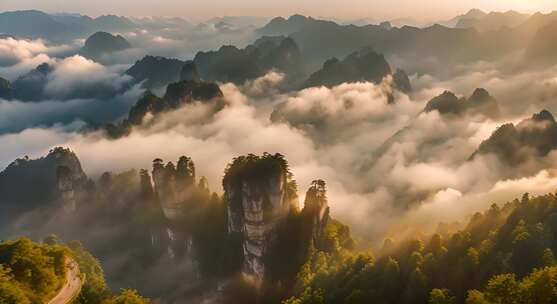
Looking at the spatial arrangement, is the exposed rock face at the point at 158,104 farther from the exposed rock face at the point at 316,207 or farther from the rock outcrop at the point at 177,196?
the exposed rock face at the point at 316,207

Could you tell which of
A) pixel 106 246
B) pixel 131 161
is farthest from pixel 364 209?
pixel 131 161

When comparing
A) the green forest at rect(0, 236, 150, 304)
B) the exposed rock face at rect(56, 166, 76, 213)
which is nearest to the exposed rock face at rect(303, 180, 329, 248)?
the green forest at rect(0, 236, 150, 304)

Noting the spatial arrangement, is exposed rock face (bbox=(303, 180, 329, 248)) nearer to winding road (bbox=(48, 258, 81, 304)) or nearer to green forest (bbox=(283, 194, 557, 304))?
green forest (bbox=(283, 194, 557, 304))

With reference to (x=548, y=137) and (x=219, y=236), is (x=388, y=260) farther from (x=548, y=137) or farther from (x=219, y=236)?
(x=548, y=137)

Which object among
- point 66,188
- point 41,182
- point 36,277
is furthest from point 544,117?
point 41,182

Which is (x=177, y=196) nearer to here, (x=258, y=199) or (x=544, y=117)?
(x=258, y=199)
